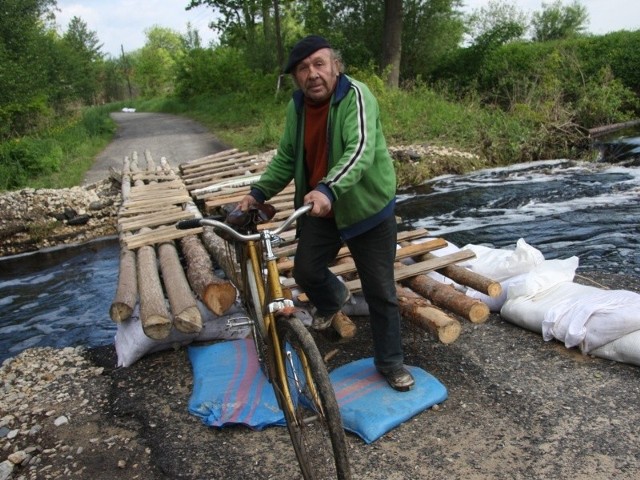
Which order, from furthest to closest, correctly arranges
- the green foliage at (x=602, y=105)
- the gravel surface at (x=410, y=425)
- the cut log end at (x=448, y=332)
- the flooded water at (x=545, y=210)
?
the green foliage at (x=602, y=105) → the flooded water at (x=545, y=210) → the cut log end at (x=448, y=332) → the gravel surface at (x=410, y=425)

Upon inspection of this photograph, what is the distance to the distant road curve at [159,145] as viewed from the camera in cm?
1358

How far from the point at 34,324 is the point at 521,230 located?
19.9 feet

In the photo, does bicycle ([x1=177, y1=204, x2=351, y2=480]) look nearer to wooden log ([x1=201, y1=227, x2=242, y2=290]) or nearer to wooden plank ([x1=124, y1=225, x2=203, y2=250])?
wooden log ([x1=201, y1=227, x2=242, y2=290])

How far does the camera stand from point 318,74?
2.66m

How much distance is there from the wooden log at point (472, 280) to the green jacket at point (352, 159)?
1.45 meters

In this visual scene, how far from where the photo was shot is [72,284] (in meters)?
6.89

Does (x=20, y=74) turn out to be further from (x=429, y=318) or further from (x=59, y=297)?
(x=429, y=318)

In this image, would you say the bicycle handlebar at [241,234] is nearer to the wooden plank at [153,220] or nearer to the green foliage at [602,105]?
the wooden plank at [153,220]

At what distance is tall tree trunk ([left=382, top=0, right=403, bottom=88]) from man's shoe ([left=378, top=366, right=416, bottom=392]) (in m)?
16.4

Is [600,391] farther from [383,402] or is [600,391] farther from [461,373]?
[383,402]

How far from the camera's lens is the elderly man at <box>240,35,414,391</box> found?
2.62m

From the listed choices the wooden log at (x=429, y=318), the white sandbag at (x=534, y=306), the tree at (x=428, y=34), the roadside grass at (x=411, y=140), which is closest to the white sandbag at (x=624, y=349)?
the white sandbag at (x=534, y=306)

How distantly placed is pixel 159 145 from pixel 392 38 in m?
8.47

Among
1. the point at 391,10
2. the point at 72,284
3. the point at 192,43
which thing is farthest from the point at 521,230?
the point at 192,43
